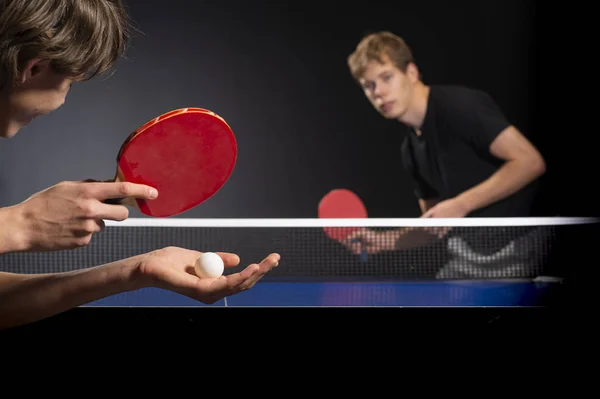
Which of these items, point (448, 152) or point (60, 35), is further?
point (448, 152)

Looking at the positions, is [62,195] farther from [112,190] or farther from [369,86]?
[369,86]

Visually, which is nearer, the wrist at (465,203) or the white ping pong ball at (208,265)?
the white ping pong ball at (208,265)

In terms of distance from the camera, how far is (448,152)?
5.76 meters

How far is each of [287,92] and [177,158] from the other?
4.39 metres

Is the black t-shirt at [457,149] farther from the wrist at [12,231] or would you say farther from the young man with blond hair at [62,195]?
the wrist at [12,231]

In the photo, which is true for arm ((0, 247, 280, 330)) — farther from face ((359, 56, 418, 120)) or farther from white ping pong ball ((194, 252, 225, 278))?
face ((359, 56, 418, 120))

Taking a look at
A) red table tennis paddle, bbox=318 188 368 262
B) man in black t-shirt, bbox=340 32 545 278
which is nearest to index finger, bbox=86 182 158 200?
man in black t-shirt, bbox=340 32 545 278

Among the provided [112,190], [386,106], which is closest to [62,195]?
[112,190]

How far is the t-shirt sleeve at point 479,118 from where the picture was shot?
5684 mm

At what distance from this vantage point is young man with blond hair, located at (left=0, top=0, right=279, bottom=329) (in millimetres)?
1410

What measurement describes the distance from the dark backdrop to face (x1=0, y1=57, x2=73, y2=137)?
4398 millimetres

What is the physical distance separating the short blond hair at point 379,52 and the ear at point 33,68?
4.62m

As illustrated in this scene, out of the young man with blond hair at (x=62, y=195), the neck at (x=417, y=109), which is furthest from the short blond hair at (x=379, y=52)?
the young man with blond hair at (x=62, y=195)

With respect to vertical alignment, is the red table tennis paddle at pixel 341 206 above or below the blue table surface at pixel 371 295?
above
